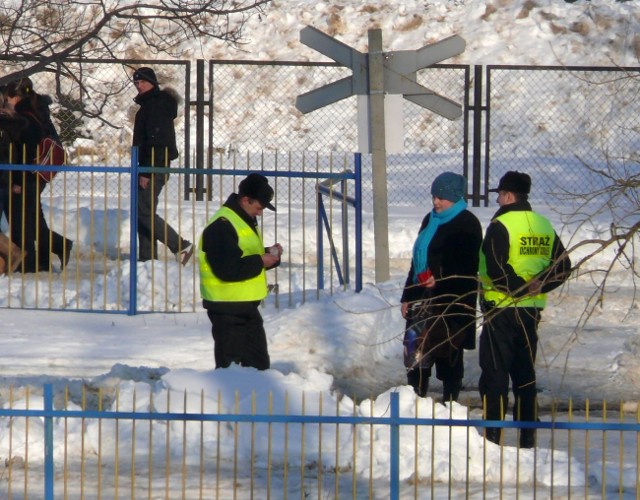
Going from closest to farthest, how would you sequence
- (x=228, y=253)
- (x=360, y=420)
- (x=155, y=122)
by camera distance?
1. (x=360, y=420)
2. (x=228, y=253)
3. (x=155, y=122)

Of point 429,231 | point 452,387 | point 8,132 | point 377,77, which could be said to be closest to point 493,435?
point 452,387

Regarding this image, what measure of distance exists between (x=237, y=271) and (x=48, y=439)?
234 centimetres

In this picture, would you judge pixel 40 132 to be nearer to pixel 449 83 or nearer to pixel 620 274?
pixel 620 274

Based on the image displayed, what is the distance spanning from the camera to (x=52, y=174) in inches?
473

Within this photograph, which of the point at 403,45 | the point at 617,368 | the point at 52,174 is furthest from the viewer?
the point at 403,45

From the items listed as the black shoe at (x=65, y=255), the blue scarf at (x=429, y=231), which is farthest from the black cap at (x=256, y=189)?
the black shoe at (x=65, y=255)

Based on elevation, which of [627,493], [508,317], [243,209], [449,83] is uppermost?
[449,83]

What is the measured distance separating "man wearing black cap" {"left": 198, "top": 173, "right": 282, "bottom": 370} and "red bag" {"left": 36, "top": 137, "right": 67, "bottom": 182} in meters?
3.98

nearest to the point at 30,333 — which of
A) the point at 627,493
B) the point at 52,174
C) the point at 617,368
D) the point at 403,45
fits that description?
the point at 52,174

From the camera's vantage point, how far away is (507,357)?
7.84m

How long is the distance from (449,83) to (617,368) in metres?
13.1

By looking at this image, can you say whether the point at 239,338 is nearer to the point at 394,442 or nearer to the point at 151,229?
the point at 394,442

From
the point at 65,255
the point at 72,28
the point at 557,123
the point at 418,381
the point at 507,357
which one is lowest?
the point at 418,381

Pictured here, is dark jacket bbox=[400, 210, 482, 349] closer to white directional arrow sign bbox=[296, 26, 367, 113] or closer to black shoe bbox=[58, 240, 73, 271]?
white directional arrow sign bbox=[296, 26, 367, 113]
